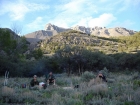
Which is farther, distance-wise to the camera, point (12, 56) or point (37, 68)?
point (37, 68)

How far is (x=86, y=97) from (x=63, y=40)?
76.5 metres

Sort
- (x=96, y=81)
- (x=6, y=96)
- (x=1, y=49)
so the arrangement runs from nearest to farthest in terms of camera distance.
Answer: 1. (x=6, y=96)
2. (x=96, y=81)
3. (x=1, y=49)

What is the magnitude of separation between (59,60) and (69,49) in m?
2.64

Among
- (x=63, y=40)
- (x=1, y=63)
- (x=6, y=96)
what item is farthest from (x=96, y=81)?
(x=63, y=40)

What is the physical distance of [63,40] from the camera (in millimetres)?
84625

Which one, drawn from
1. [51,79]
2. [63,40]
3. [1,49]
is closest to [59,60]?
[1,49]

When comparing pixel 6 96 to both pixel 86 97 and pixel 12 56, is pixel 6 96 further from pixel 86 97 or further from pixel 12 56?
pixel 12 56

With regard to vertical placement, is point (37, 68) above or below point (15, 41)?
below

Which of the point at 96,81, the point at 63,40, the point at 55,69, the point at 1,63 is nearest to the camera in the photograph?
the point at 96,81

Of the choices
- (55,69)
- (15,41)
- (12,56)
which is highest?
(15,41)

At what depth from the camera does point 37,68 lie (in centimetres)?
3744

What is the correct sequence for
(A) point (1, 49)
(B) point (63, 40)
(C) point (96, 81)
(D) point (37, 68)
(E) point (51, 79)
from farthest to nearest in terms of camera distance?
1. (B) point (63, 40)
2. (D) point (37, 68)
3. (A) point (1, 49)
4. (E) point (51, 79)
5. (C) point (96, 81)

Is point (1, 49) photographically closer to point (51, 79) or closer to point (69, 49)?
point (69, 49)

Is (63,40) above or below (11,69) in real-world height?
above
